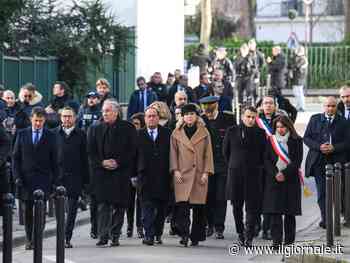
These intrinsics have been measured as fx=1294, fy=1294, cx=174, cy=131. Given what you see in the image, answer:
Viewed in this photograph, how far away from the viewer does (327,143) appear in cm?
1777

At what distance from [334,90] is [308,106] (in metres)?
3.83

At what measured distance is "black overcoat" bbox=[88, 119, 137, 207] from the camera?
53.6 feet

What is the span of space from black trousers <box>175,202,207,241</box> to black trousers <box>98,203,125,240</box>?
29.3 inches

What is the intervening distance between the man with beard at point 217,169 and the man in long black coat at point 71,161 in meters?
1.79

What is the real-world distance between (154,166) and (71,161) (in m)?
1.07

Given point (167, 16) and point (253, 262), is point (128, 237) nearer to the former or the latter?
point (253, 262)

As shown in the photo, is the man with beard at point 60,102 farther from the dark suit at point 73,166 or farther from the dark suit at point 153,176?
the dark suit at point 153,176

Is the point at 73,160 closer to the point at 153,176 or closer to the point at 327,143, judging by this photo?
the point at 153,176

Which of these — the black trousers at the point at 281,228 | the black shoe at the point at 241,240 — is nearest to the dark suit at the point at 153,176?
the black shoe at the point at 241,240

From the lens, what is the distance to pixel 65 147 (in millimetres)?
16734

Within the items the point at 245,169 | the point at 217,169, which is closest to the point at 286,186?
the point at 245,169

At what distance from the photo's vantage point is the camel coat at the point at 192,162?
16.5 meters

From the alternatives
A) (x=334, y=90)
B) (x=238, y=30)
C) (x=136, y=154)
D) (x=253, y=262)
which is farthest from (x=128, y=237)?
(x=238, y=30)

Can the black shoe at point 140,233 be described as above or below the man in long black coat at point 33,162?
below
